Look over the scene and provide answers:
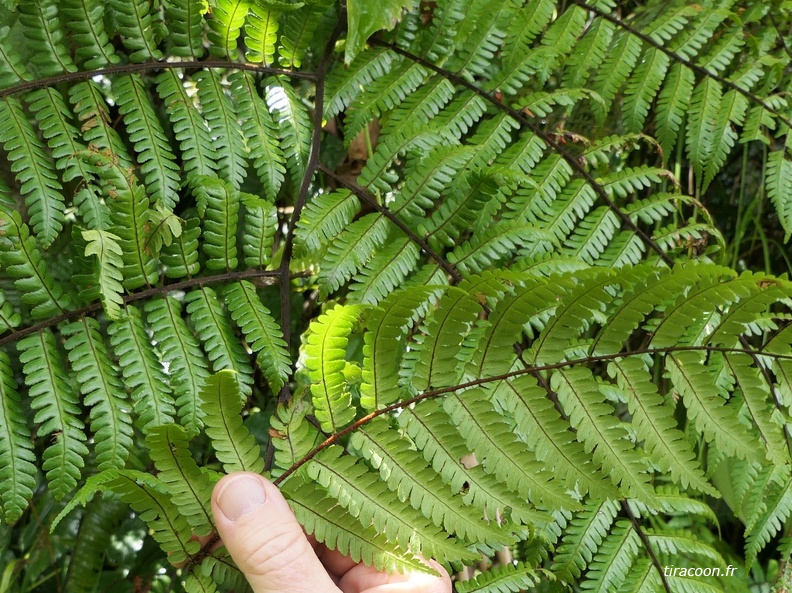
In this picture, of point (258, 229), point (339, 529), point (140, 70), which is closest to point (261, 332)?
point (258, 229)

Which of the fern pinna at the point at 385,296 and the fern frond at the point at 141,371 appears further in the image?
the fern frond at the point at 141,371

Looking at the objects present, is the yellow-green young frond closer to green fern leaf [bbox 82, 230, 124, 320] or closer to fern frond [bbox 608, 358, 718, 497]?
green fern leaf [bbox 82, 230, 124, 320]

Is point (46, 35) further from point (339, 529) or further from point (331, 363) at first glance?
point (339, 529)

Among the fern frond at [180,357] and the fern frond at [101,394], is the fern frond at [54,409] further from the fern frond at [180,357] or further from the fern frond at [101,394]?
the fern frond at [180,357]

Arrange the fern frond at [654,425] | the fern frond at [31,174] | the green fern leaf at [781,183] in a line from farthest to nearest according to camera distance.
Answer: the green fern leaf at [781,183] → the fern frond at [31,174] → the fern frond at [654,425]

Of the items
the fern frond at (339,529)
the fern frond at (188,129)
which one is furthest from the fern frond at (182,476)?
the fern frond at (188,129)

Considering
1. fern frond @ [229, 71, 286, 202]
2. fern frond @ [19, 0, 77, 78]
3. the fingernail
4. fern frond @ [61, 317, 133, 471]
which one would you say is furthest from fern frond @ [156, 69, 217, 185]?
the fingernail

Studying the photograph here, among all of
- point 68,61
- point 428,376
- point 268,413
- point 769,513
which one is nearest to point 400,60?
point 68,61

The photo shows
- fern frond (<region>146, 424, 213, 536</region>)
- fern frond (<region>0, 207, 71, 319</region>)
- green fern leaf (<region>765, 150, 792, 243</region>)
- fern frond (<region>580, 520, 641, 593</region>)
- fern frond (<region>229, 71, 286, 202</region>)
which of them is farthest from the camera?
green fern leaf (<region>765, 150, 792, 243</region>)
